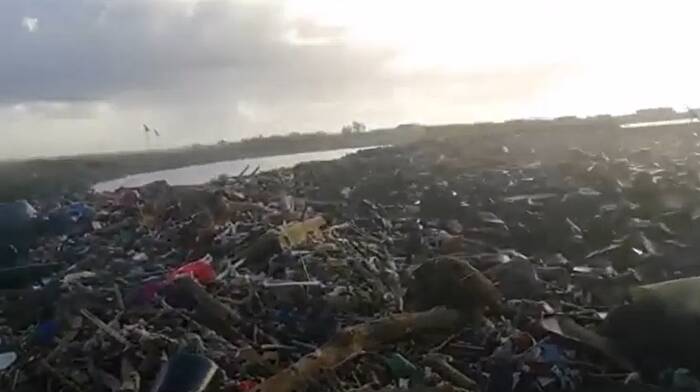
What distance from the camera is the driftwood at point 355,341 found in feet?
26.0

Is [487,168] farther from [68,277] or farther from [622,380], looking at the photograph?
[622,380]

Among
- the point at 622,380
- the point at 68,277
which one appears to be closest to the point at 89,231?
the point at 68,277

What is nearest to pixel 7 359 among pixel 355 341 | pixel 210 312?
pixel 210 312

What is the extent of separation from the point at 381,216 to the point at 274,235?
587 centimetres

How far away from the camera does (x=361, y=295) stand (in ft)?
35.6

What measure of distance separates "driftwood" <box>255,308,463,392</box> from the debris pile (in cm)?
2

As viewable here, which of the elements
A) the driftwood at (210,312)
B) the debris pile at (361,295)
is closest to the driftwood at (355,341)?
the debris pile at (361,295)

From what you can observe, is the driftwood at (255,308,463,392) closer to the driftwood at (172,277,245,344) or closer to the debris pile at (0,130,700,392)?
the debris pile at (0,130,700,392)

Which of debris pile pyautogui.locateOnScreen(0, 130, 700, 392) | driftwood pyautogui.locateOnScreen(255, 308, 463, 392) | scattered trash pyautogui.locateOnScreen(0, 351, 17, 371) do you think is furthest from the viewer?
scattered trash pyautogui.locateOnScreen(0, 351, 17, 371)

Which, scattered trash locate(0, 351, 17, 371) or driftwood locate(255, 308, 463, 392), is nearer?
driftwood locate(255, 308, 463, 392)

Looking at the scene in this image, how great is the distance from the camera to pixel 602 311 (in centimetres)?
1010

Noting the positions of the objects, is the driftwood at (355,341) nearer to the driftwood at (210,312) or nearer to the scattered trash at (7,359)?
the driftwood at (210,312)

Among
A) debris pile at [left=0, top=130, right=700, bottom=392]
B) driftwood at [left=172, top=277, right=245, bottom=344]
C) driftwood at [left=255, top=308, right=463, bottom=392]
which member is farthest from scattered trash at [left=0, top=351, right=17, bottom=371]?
driftwood at [left=255, top=308, right=463, bottom=392]

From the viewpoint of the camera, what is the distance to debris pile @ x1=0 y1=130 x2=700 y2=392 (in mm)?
8266
